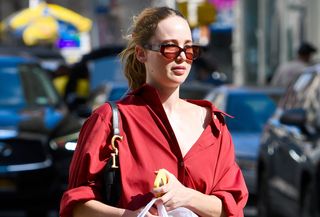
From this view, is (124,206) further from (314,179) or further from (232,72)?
(232,72)

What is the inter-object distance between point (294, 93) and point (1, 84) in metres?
3.53

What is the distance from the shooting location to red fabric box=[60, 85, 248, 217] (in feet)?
14.2

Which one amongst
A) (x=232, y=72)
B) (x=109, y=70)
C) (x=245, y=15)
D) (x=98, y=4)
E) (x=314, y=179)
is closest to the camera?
(x=314, y=179)

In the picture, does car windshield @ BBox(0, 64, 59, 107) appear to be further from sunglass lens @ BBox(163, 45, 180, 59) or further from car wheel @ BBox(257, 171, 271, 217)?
sunglass lens @ BBox(163, 45, 180, 59)

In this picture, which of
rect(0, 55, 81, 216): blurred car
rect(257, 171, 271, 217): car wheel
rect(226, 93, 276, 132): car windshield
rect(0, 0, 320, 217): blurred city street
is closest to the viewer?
rect(0, 0, 320, 217): blurred city street

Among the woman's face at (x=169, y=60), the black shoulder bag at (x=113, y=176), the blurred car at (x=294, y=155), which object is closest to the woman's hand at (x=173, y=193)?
the black shoulder bag at (x=113, y=176)

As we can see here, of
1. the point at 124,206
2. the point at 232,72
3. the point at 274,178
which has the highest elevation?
Result: the point at 124,206

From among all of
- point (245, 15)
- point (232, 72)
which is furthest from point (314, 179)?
point (245, 15)

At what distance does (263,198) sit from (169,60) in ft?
28.3

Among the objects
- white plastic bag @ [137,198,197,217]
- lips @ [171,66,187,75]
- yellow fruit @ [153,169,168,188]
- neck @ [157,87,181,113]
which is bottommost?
white plastic bag @ [137,198,197,217]

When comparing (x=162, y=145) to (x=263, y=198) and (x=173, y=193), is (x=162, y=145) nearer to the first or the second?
(x=173, y=193)

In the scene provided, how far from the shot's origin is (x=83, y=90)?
20.3m

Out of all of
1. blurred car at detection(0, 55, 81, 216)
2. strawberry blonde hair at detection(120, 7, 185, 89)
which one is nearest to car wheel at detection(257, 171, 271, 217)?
blurred car at detection(0, 55, 81, 216)

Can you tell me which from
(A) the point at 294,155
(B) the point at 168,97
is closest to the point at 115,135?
(B) the point at 168,97
